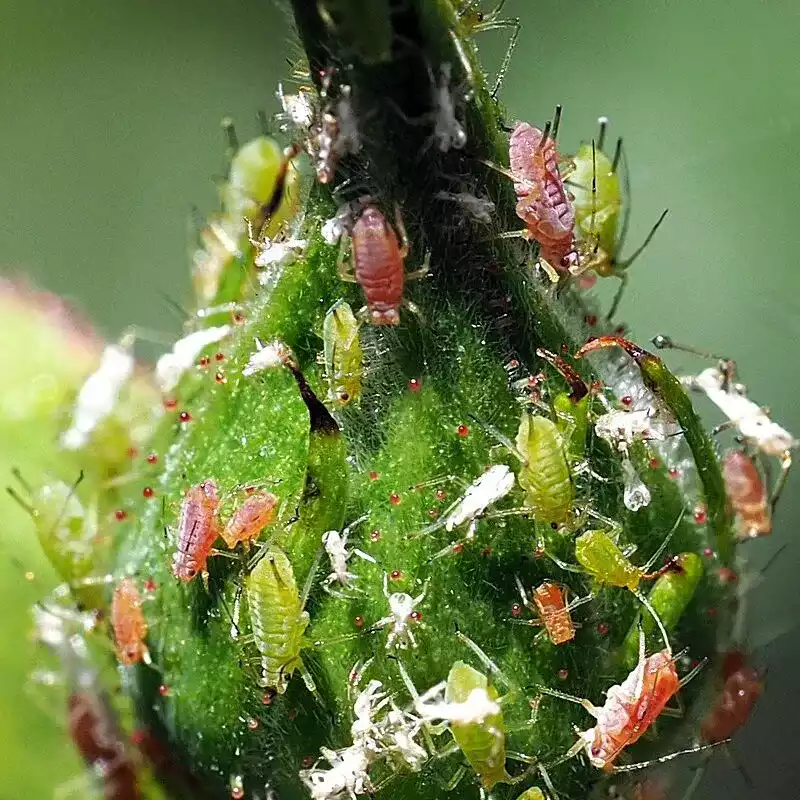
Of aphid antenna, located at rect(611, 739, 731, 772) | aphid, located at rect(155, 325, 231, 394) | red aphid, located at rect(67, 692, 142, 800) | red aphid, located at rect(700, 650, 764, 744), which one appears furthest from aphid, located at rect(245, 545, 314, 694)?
red aphid, located at rect(700, 650, 764, 744)

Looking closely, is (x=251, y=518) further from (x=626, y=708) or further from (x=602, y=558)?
(x=626, y=708)

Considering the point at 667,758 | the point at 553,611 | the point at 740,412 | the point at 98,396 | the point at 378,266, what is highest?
the point at 98,396

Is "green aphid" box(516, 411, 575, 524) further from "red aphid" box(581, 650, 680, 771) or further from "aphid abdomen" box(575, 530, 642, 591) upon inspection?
"red aphid" box(581, 650, 680, 771)

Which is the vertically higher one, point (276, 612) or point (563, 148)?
point (563, 148)

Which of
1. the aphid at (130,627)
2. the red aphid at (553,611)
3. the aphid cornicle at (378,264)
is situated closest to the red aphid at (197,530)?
the aphid at (130,627)

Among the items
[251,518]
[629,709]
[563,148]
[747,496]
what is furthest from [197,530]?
[563,148]
